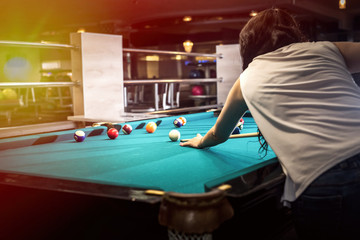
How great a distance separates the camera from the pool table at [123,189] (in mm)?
1052

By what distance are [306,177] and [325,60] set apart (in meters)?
0.46

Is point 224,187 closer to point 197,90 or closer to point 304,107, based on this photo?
point 304,107

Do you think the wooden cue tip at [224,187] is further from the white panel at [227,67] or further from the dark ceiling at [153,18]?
the dark ceiling at [153,18]

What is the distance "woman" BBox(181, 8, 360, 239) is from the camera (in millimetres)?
1143

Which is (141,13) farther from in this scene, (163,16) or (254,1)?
(254,1)

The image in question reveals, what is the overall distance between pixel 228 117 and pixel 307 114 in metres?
0.35

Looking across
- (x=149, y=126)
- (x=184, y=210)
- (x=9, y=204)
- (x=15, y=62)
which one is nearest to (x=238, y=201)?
(x=184, y=210)

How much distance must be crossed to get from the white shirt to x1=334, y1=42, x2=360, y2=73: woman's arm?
3 cm

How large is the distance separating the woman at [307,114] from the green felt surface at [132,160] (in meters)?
0.17

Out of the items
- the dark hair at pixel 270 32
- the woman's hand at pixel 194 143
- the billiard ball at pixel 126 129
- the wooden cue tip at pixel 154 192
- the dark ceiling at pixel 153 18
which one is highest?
the dark ceiling at pixel 153 18

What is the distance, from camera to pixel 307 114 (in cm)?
125

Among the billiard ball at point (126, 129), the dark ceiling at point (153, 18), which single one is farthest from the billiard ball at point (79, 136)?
the dark ceiling at point (153, 18)

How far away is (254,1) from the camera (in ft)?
35.8

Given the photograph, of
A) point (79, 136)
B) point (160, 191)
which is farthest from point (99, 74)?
point (160, 191)
